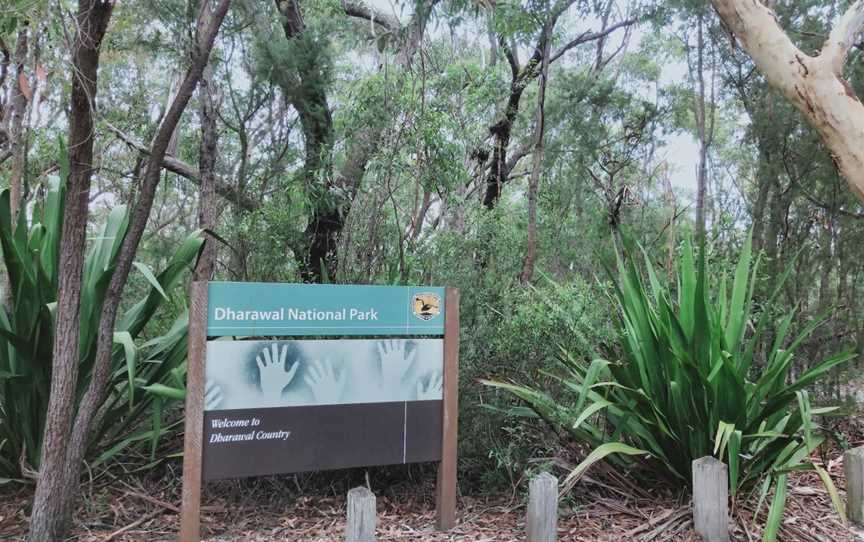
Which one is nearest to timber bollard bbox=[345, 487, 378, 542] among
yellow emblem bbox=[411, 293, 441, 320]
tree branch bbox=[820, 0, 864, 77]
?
yellow emblem bbox=[411, 293, 441, 320]

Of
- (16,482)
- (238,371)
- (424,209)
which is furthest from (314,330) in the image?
(424,209)

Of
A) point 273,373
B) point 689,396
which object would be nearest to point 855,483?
point 689,396

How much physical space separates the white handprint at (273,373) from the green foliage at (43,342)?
28.6 inches

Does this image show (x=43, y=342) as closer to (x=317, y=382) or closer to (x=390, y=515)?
(x=317, y=382)

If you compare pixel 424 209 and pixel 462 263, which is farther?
pixel 424 209

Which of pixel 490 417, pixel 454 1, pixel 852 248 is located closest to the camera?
pixel 490 417

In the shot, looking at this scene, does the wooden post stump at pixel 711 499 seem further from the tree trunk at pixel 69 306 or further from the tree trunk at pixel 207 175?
the tree trunk at pixel 207 175

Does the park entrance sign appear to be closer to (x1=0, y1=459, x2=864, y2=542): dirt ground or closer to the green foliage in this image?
(x1=0, y1=459, x2=864, y2=542): dirt ground

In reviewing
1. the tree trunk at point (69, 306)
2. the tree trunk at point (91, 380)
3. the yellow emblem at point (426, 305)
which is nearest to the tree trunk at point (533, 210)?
the yellow emblem at point (426, 305)

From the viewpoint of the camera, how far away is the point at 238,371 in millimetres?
3537

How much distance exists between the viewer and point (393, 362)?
3.97 meters

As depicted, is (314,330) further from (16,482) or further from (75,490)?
(16,482)

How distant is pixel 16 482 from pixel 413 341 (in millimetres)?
2575

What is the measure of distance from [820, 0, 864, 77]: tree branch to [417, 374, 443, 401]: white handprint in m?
3.55
